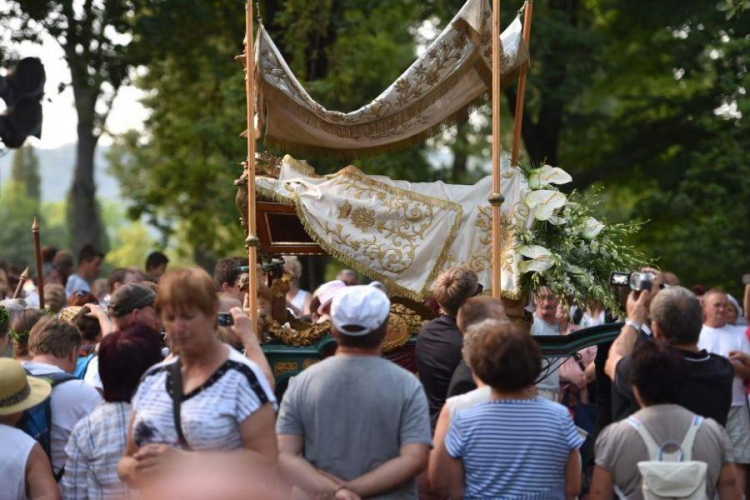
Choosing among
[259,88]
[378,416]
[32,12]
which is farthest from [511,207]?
[32,12]

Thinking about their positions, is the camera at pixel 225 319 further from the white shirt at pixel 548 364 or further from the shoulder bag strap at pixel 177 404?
the white shirt at pixel 548 364

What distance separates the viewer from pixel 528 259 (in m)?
8.53

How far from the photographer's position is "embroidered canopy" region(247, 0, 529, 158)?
9.06 m

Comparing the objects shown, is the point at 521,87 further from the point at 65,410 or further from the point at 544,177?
the point at 65,410

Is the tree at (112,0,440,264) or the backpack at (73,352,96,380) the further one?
the tree at (112,0,440,264)

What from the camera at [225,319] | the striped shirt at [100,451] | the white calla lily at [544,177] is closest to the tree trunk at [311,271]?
the white calla lily at [544,177]

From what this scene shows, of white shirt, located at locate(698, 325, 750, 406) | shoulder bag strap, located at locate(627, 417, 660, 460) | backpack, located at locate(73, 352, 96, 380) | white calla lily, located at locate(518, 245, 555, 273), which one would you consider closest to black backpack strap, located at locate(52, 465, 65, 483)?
backpack, located at locate(73, 352, 96, 380)

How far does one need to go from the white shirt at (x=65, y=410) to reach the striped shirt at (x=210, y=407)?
141 cm

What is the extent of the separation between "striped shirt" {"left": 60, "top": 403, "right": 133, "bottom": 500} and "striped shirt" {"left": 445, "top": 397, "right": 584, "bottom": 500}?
1.47 meters

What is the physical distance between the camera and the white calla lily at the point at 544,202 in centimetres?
858

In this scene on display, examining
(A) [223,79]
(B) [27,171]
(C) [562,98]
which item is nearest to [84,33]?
(A) [223,79]

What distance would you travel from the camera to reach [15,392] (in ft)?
20.3

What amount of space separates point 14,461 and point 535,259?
3.71 m

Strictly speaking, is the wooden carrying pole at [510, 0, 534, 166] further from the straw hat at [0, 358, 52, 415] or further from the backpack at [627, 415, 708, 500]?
the straw hat at [0, 358, 52, 415]
